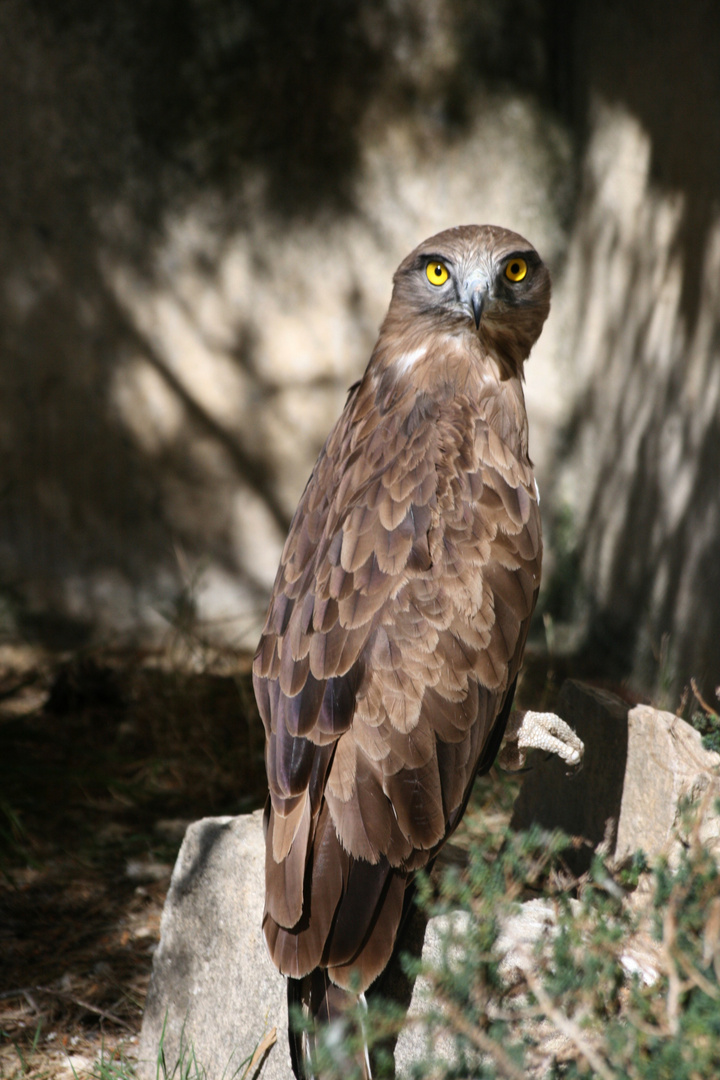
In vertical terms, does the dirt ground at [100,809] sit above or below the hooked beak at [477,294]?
below

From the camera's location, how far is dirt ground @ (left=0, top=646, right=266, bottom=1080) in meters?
3.17

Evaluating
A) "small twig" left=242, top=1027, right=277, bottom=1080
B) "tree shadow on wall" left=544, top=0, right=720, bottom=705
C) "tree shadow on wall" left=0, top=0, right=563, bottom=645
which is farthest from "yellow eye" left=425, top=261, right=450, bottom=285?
"tree shadow on wall" left=0, top=0, right=563, bottom=645

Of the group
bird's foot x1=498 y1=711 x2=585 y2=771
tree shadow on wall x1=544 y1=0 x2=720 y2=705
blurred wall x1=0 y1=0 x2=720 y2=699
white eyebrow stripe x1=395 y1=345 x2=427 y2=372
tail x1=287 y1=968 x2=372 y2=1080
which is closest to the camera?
tail x1=287 y1=968 x2=372 y2=1080

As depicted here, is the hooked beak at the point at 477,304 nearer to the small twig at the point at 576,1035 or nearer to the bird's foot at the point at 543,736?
the bird's foot at the point at 543,736

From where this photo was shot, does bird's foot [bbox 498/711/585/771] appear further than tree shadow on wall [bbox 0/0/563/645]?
No

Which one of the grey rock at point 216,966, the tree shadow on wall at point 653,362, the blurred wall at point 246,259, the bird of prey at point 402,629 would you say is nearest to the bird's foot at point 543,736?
the bird of prey at point 402,629

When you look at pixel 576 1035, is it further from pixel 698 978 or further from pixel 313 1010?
pixel 313 1010

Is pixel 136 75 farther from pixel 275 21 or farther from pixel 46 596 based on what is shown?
pixel 46 596

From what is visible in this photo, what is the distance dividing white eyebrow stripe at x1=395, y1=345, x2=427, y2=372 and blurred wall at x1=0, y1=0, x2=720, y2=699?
2234 mm

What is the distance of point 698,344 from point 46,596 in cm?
362

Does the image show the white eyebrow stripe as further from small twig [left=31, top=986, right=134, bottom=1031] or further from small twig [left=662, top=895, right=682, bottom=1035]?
small twig [left=31, top=986, right=134, bottom=1031]

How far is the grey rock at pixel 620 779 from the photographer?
280 centimetres

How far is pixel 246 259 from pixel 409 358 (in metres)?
2.87

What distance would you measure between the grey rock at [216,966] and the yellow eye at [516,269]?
1714mm
